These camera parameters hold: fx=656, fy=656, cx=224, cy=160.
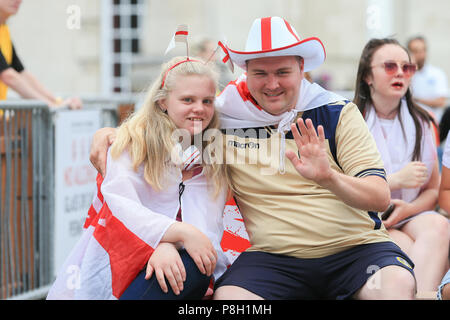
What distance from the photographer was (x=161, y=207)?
311cm

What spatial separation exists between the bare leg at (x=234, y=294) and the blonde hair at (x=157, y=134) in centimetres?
46

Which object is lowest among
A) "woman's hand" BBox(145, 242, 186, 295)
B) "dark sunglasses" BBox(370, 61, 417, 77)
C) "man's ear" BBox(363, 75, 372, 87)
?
"woman's hand" BBox(145, 242, 186, 295)

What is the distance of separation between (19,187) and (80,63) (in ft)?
27.8

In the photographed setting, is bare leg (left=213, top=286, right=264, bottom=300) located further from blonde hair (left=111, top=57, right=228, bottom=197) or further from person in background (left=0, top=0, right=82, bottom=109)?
person in background (left=0, top=0, right=82, bottom=109)

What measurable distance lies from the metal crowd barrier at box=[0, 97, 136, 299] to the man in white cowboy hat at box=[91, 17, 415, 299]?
74.2 inches

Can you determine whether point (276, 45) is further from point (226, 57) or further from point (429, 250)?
point (429, 250)

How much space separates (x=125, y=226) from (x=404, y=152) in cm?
192

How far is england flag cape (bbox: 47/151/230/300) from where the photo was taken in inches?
115

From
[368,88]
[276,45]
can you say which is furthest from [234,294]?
[368,88]

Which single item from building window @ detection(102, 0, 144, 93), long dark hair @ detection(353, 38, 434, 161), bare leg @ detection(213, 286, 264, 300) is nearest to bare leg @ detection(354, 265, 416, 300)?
bare leg @ detection(213, 286, 264, 300)

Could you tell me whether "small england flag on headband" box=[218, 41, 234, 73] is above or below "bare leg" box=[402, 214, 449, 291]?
above

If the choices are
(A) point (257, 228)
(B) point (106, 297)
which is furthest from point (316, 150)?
(B) point (106, 297)

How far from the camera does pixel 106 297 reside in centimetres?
302

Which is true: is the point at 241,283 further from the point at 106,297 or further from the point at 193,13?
the point at 193,13
